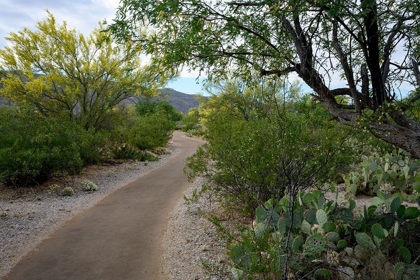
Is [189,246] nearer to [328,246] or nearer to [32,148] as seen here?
[328,246]

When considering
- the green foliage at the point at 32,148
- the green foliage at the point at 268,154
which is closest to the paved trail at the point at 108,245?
the green foliage at the point at 268,154

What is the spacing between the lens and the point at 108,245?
5.20 metres

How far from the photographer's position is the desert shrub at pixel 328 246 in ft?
10.6

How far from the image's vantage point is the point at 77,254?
486cm

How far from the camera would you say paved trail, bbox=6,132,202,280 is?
14.2ft

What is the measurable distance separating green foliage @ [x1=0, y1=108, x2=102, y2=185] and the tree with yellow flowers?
16.4 feet

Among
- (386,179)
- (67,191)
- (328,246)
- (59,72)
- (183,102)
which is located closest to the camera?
(328,246)

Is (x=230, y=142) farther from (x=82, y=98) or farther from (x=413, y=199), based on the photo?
(x=82, y=98)

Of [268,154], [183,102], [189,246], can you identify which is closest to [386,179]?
[268,154]

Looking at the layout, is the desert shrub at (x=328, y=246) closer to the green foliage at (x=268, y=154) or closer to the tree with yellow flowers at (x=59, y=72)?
the green foliage at (x=268, y=154)

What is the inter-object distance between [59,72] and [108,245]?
1100cm

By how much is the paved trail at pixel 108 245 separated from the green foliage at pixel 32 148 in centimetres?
175

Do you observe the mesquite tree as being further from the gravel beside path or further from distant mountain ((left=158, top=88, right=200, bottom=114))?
distant mountain ((left=158, top=88, right=200, bottom=114))

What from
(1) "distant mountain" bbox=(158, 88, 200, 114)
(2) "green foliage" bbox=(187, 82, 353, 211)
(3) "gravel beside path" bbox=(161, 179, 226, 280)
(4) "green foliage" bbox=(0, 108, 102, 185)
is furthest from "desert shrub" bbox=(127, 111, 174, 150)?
(1) "distant mountain" bbox=(158, 88, 200, 114)
